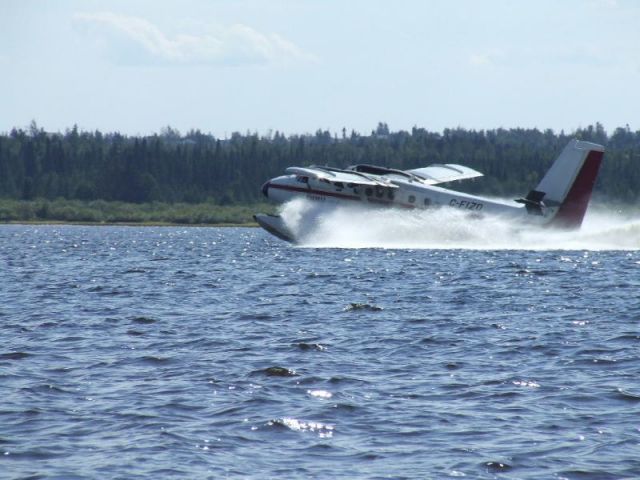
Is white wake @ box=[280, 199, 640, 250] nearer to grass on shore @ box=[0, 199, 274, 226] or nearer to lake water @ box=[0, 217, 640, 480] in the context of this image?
lake water @ box=[0, 217, 640, 480]

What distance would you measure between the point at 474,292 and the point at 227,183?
14971 centimetres

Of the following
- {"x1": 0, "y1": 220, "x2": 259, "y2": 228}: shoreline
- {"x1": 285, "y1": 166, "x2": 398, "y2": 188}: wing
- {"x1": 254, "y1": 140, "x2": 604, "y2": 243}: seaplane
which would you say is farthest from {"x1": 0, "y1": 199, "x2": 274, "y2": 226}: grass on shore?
{"x1": 285, "y1": 166, "x2": 398, "y2": 188}: wing

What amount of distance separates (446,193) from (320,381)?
33.5 meters

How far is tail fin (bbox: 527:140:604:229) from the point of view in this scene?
46875 mm

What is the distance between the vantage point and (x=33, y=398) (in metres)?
14.2

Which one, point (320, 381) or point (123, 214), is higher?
point (320, 381)

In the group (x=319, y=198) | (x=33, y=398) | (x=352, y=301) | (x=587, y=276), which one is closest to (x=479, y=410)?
(x=33, y=398)

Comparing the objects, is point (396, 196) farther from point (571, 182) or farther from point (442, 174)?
point (442, 174)

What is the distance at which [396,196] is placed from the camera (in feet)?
160

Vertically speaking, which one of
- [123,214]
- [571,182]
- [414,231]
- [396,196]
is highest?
[571,182]

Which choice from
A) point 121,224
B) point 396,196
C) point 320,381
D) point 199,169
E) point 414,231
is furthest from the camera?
point 199,169

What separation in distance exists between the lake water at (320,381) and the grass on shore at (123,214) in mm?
108720

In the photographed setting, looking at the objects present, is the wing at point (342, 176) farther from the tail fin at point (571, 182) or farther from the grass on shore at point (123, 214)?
the grass on shore at point (123, 214)

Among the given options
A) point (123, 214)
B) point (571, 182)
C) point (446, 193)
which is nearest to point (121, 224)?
point (123, 214)
